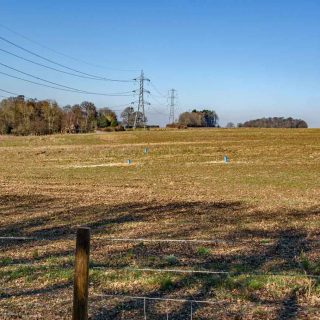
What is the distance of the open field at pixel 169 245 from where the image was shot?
5715 millimetres

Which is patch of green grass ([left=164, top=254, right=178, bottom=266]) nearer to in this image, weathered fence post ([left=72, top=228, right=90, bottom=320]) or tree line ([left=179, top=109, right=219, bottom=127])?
weathered fence post ([left=72, top=228, right=90, bottom=320])

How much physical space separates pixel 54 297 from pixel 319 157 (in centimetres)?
3587

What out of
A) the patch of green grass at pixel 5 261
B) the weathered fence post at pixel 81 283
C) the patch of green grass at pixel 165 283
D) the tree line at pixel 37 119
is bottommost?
the patch of green grass at pixel 5 261

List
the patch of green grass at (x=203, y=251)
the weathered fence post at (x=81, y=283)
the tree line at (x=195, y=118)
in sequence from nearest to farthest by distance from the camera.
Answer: the weathered fence post at (x=81, y=283)
the patch of green grass at (x=203, y=251)
the tree line at (x=195, y=118)

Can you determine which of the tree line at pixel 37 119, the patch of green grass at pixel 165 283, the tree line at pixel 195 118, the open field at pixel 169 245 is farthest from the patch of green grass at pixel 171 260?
the tree line at pixel 195 118

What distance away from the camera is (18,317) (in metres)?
5.31

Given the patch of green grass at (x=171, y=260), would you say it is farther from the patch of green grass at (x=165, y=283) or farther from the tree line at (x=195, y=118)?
the tree line at (x=195, y=118)

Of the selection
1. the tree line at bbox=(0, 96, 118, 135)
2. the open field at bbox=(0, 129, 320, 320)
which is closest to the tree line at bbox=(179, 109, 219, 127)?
the tree line at bbox=(0, 96, 118, 135)

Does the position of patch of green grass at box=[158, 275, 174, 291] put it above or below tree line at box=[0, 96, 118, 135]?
below

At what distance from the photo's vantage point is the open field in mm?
5715

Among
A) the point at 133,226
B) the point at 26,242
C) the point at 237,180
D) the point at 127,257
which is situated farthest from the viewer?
the point at 237,180

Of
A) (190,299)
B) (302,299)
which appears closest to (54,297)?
(190,299)

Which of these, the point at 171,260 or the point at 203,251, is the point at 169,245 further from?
the point at 171,260

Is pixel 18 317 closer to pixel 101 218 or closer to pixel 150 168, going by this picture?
pixel 101 218
